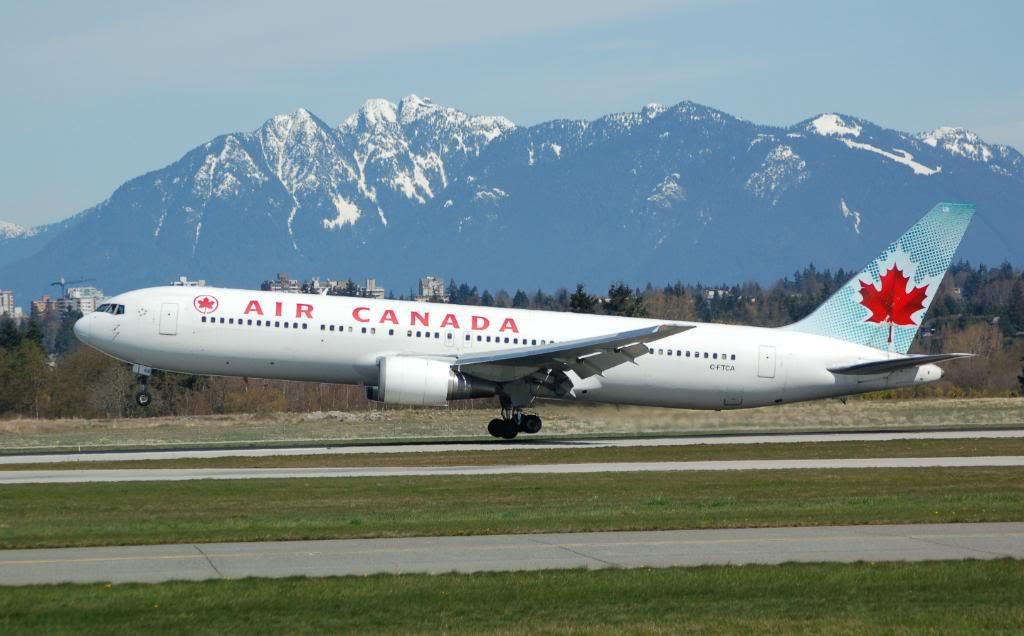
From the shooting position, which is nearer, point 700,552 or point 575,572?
point 575,572

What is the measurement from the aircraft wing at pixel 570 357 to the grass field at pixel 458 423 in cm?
346

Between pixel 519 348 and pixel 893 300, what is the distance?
13.1 metres

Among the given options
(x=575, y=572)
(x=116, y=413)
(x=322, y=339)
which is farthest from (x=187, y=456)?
(x=116, y=413)

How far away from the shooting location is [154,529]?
21.2 metres

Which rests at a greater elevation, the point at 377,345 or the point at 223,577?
the point at 377,345

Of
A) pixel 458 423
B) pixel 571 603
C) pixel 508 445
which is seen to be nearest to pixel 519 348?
pixel 508 445

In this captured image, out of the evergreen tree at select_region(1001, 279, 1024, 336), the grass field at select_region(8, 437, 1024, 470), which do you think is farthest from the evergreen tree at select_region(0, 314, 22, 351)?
the evergreen tree at select_region(1001, 279, 1024, 336)

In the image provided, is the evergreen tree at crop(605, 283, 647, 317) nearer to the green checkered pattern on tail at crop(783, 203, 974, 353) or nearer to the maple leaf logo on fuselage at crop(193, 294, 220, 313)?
the green checkered pattern on tail at crop(783, 203, 974, 353)

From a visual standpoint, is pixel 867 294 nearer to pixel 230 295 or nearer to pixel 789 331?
pixel 789 331

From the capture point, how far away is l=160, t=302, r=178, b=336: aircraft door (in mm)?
41312

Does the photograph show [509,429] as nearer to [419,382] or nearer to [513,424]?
[513,424]

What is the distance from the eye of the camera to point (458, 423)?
1982 inches

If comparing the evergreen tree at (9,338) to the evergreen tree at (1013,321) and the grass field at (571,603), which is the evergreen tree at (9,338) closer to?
the grass field at (571,603)

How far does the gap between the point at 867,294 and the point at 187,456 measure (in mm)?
23002
